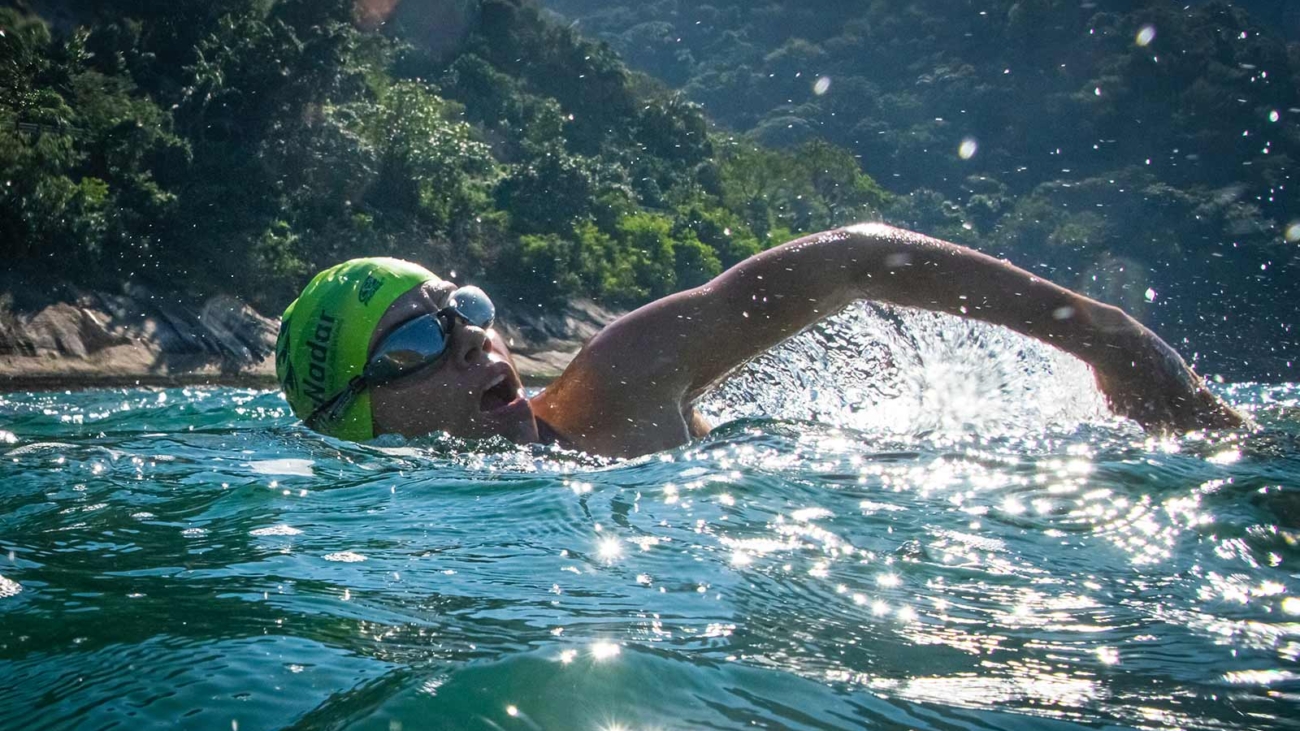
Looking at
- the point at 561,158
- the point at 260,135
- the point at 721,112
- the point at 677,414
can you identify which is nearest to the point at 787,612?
the point at 677,414

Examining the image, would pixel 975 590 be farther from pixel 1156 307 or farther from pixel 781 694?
pixel 1156 307

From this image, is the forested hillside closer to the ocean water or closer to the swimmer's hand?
the swimmer's hand

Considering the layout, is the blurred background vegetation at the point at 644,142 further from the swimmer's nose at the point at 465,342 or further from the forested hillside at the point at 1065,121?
the swimmer's nose at the point at 465,342

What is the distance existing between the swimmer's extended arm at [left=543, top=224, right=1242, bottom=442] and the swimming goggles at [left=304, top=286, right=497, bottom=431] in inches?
17.6

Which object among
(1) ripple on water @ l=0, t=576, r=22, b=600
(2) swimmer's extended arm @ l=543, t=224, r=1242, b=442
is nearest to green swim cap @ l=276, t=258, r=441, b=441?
(2) swimmer's extended arm @ l=543, t=224, r=1242, b=442

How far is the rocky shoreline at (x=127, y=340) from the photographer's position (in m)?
16.9

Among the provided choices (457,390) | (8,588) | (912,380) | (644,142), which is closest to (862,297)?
(457,390)

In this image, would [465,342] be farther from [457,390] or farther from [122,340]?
[122,340]

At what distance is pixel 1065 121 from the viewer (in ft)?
253

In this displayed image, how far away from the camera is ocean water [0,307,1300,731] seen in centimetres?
155

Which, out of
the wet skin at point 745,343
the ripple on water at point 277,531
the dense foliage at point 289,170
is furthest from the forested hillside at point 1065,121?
the ripple on water at point 277,531

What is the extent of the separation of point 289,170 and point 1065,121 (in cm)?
6318

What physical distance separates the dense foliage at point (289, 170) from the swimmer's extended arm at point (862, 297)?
701 inches

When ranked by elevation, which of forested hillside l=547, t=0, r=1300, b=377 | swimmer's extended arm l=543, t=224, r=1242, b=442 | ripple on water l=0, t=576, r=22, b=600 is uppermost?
forested hillside l=547, t=0, r=1300, b=377
